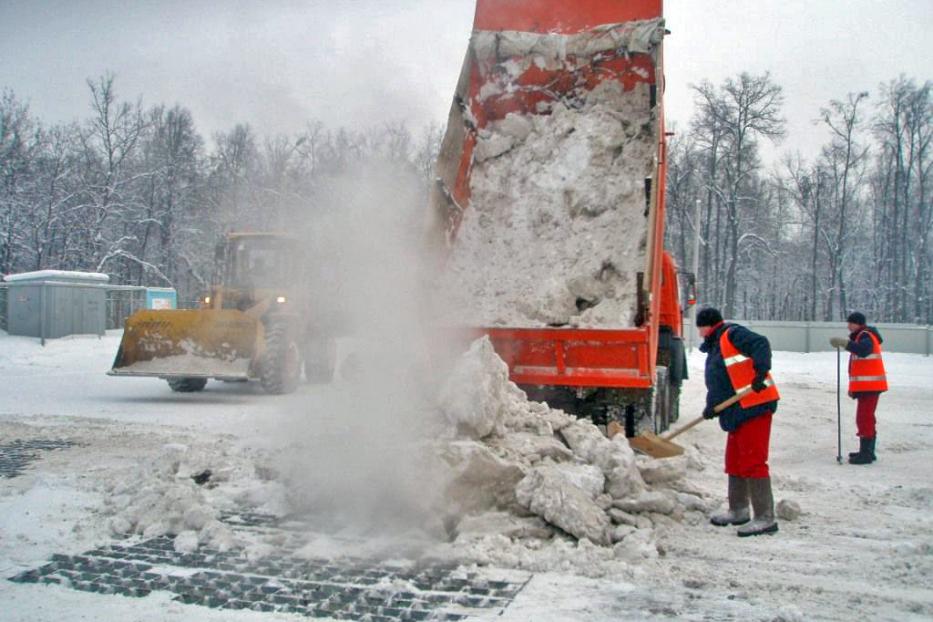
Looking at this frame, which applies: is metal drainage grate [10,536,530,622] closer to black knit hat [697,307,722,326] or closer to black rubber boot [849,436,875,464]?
black knit hat [697,307,722,326]

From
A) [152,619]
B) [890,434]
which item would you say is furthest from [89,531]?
[890,434]

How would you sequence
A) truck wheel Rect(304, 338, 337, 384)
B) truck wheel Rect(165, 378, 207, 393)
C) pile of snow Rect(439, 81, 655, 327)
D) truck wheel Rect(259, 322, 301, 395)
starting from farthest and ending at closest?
truck wheel Rect(304, 338, 337, 384), truck wheel Rect(165, 378, 207, 393), truck wheel Rect(259, 322, 301, 395), pile of snow Rect(439, 81, 655, 327)

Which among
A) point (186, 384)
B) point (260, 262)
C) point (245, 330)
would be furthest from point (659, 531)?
point (186, 384)

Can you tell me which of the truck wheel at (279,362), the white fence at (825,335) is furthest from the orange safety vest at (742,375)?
the white fence at (825,335)

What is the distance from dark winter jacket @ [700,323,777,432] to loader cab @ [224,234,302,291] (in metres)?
7.74

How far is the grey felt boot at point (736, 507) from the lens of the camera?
497cm

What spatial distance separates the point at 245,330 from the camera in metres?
10.6

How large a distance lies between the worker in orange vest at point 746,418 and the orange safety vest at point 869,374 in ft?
10.1

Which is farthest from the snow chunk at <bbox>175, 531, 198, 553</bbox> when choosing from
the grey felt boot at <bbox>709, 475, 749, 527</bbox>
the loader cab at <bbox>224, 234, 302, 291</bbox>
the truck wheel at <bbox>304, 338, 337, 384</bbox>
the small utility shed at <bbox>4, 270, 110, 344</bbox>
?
the small utility shed at <bbox>4, 270, 110, 344</bbox>

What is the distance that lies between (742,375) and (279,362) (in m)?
7.53

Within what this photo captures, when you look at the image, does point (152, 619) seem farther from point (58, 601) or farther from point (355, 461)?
point (355, 461)

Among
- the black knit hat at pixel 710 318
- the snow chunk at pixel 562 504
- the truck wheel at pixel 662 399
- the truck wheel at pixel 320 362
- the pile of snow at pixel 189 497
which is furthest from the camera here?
the truck wheel at pixel 320 362

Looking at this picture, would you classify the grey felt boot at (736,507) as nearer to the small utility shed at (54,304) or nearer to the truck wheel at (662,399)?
the truck wheel at (662,399)

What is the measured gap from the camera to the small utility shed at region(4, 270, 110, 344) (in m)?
19.5
